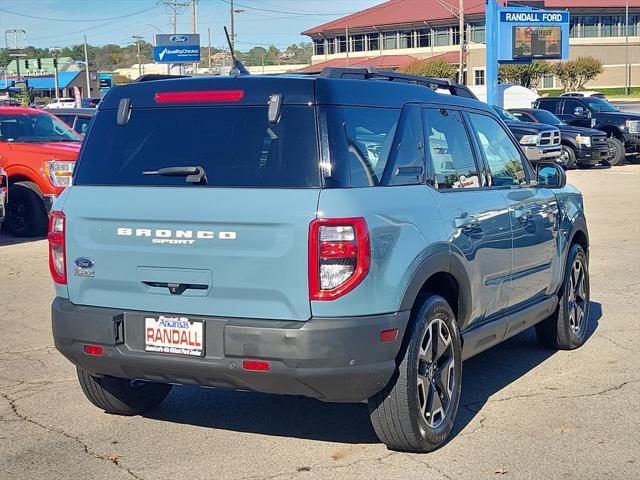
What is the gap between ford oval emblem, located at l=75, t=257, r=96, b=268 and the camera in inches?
198

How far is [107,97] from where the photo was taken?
5359mm

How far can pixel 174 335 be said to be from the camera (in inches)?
189

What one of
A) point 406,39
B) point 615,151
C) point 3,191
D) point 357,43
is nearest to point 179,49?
point 406,39

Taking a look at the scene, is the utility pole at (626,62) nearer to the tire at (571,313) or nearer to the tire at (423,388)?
the tire at (571,313)

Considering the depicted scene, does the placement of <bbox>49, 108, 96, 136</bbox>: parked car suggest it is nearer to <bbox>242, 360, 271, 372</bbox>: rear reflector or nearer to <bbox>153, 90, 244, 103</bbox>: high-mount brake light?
<bbox>153, 90, 244, 103</bbox>: high-mount brake light

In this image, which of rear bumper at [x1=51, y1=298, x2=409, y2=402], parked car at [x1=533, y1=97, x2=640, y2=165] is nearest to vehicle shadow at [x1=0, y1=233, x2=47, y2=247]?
rear bumper at [x1=51, y1=298, x2=409, y2=402]

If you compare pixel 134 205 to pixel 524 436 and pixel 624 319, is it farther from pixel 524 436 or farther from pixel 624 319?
pixel 624 319

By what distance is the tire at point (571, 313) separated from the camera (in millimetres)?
7355

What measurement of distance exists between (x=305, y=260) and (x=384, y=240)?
424mm

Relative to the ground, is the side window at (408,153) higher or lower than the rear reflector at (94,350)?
higher

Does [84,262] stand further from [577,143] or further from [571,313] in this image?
[577,143]

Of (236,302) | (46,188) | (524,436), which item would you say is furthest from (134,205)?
(46,188)

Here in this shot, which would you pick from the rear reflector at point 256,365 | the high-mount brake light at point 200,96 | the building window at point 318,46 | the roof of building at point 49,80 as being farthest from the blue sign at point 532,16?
the building window at point 318,46

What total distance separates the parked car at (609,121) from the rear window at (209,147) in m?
25.5
